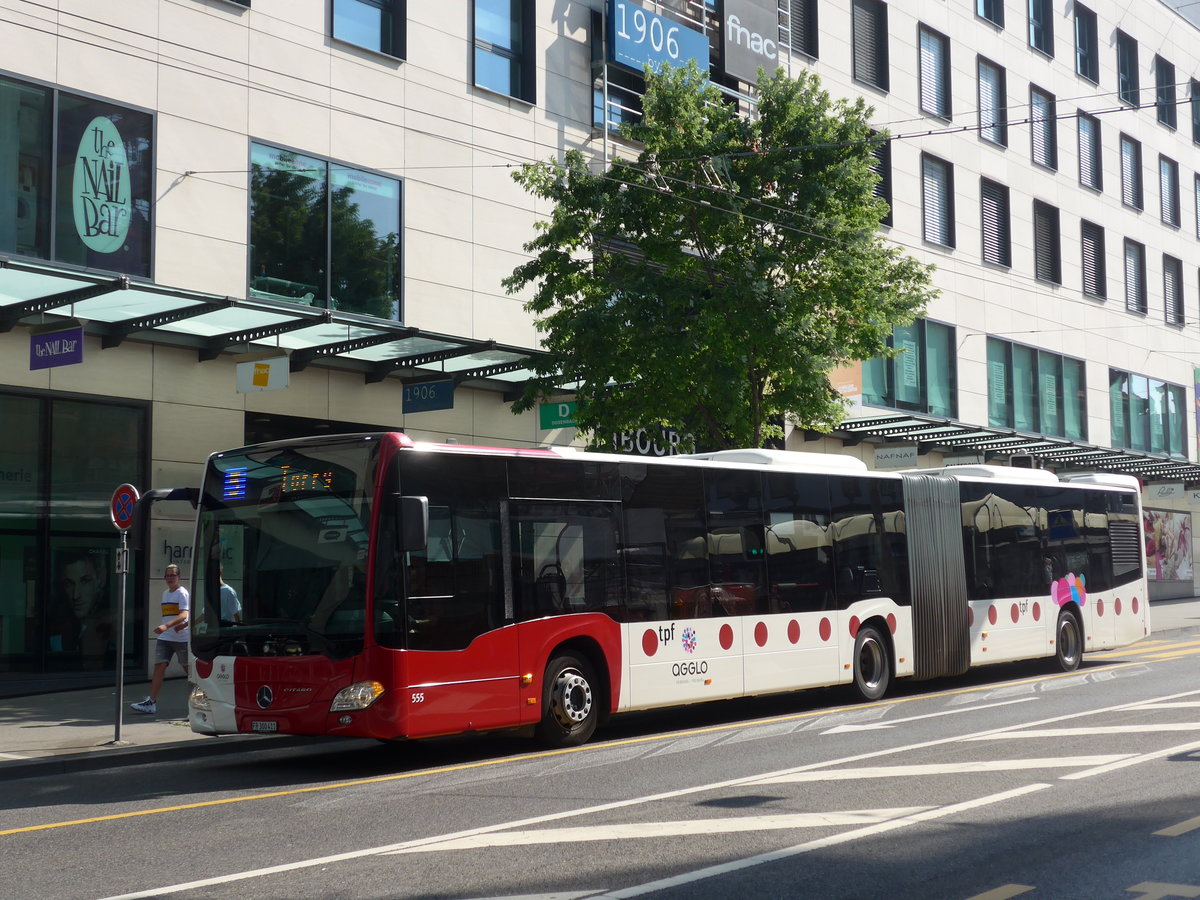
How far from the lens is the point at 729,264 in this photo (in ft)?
65.2

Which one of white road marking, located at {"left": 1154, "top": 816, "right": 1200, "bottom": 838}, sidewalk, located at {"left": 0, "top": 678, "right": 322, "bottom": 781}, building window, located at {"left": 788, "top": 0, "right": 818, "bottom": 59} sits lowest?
sidewalk, located at {"left": 0, "top": 678, "right": 322, "bottom": 781}

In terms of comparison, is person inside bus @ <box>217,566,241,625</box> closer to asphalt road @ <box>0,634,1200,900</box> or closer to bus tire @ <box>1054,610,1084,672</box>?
asphalt road @ <box>0,634,1200,900</box>

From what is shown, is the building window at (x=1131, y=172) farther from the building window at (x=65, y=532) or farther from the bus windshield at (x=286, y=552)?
the bus windshield at (x=286, y=552)

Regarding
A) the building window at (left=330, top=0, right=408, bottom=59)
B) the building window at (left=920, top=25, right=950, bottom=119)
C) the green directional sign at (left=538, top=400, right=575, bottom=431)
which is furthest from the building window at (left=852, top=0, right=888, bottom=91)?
the green directional sign at (left=538, top=400, right=575, bottom=431)

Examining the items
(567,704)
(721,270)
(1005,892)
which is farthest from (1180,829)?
(721,270)

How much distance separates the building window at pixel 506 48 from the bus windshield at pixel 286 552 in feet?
41.7

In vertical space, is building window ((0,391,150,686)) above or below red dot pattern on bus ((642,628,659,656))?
above

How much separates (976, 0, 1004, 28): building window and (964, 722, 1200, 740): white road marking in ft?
96.4

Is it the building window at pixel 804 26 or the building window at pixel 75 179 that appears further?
the building window at pixel 804 26

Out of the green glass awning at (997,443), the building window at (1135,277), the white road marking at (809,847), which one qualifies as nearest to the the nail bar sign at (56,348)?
the white road marking at (809,847)

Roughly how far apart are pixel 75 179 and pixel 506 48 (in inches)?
341

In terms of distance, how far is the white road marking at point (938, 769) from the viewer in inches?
389

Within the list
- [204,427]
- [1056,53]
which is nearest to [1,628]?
[204,427]

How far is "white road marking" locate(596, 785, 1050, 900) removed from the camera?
6.41 metres
